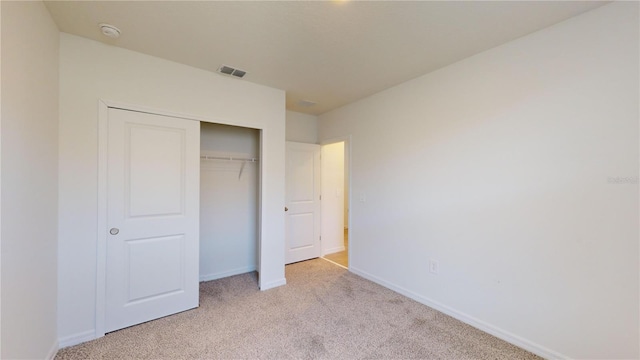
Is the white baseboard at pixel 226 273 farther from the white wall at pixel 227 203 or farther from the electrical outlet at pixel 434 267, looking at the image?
the electrical outlet at pixel 434 267

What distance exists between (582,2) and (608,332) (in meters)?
2.21

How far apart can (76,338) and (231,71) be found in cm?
273

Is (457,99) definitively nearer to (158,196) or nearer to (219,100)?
(219,100)

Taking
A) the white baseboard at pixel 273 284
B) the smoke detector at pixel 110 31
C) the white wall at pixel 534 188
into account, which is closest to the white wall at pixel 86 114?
the smoke detector at pixel 110 31

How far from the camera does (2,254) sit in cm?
127

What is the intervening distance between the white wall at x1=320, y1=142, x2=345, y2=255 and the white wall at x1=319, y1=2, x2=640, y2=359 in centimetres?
162

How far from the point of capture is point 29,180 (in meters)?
1.54

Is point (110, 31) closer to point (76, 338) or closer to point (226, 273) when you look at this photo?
point (76, 338)

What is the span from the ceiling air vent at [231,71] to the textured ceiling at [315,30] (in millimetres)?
62

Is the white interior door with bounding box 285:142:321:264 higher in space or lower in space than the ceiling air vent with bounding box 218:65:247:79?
→ lower

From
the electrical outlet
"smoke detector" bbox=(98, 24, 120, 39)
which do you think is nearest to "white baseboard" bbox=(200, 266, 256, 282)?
the electrical outlet

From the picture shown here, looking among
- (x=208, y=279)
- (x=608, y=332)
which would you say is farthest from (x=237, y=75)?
(x=608, y=332)

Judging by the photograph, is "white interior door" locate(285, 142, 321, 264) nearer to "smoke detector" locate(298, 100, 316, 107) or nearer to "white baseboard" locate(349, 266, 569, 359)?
"smoke detector" locate(298, 100, 316, 107)

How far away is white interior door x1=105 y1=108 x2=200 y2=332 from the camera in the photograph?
220 cm
